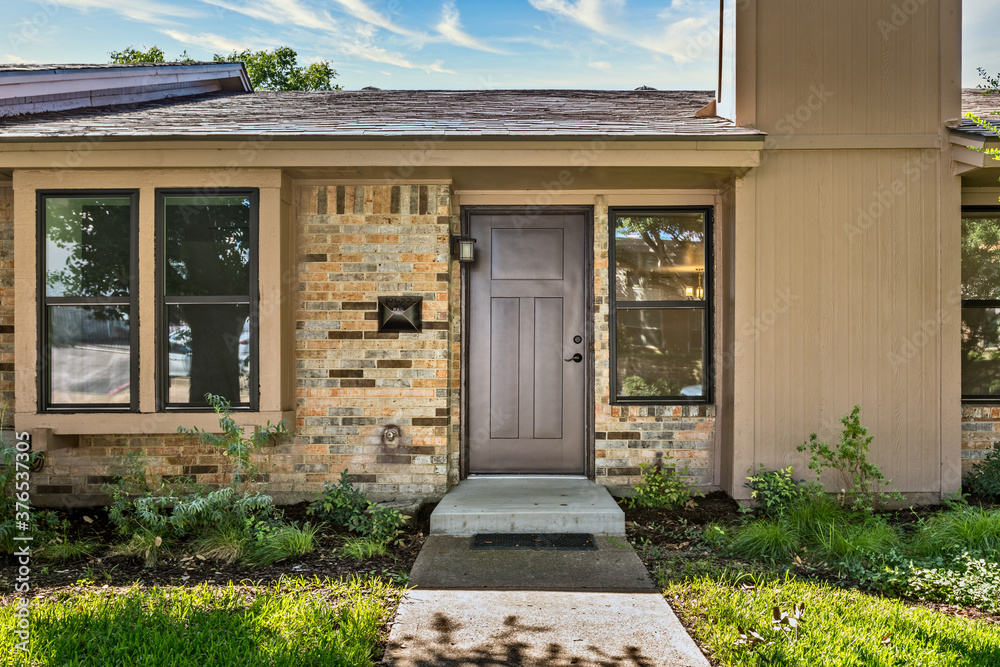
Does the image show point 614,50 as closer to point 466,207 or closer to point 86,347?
point 466,207

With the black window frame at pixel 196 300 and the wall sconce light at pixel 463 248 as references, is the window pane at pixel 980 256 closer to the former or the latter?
the wall sconce light at pixel 463 248

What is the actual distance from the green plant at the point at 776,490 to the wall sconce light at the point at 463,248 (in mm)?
2724

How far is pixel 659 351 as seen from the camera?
513 centimetres

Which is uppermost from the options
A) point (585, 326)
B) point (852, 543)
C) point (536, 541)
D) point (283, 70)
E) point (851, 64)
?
point (283, 70)

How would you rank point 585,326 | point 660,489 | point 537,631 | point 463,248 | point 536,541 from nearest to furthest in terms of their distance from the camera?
1. point 537,631
2. point 536,541
3. point 660,489
4. point 463,248
5. point 585,326

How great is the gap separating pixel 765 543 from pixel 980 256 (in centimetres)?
337

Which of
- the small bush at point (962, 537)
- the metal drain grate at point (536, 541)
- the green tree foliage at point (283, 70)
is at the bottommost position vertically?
the metal drain grate at point (536, 541)

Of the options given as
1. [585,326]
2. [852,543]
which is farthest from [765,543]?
[585,326]

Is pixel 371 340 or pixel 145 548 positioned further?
pixel 371 340

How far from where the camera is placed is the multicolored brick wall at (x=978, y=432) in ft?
16.9

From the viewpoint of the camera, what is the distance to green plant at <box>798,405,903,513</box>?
14.8 feet

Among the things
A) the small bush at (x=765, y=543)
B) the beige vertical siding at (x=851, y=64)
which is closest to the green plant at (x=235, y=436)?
the small bush at (x=765, y=543)

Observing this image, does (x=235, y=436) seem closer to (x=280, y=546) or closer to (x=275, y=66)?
(x=280, y=546)

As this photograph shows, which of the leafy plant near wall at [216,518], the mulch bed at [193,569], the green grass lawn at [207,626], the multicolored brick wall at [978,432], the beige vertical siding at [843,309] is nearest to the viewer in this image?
the green grass lawn at [207,626]
